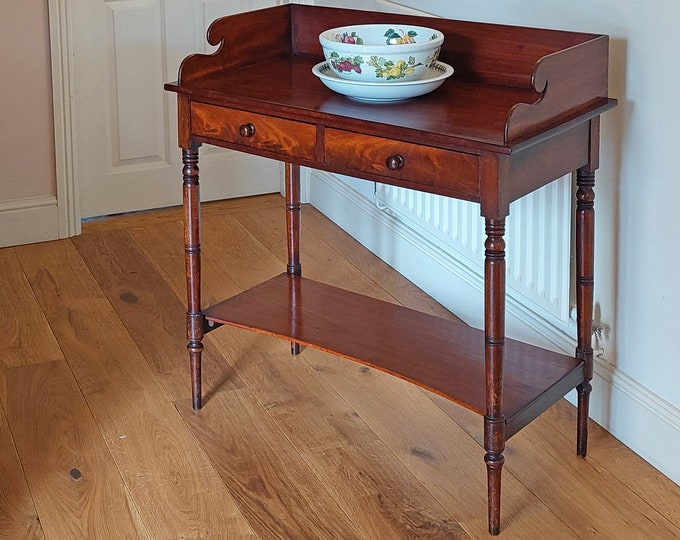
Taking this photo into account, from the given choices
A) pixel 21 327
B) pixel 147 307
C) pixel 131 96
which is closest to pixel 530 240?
pixel 147 307

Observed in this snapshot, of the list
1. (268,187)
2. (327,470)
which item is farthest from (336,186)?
(327,470)

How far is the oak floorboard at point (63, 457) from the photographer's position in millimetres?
2121

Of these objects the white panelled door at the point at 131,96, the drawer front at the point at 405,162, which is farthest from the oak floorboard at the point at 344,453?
the white panelled door at the point at 131,96

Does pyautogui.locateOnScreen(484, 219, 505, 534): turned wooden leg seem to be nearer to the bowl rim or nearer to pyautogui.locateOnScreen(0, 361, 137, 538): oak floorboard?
the bowl rim

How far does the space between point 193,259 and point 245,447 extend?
45 centimetres

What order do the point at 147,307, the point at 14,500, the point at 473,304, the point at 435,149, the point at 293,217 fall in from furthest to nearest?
the point at 147,307 → the point at 473,304 → the point at 293,217 → the point at 14,500 → the point at 435,149

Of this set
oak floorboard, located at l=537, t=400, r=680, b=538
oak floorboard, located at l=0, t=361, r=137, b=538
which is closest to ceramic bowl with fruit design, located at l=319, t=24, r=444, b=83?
oak floorboard, located at l=537, t=400, r=680, b=538

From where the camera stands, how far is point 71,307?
310 centimetres

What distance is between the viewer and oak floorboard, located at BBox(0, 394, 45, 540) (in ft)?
6.86

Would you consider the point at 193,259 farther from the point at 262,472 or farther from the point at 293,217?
the point at 262,472

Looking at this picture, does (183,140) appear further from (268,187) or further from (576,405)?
(268,187)

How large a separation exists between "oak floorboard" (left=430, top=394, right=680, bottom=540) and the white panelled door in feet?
5.85

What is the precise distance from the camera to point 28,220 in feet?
11.8

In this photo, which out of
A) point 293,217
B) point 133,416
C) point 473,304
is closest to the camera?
point 133,416
